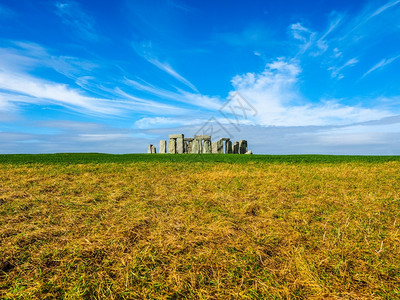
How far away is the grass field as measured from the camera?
200cm

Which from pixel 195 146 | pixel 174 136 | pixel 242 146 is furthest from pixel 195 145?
pixel 242 146

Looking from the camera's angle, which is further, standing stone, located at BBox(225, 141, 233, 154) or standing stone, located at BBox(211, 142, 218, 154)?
standing stone, located at BBox(225, 141, 233, 154)

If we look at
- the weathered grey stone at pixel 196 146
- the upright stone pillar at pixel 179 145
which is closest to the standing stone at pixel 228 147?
the weathered grey stone at pixel 196 146

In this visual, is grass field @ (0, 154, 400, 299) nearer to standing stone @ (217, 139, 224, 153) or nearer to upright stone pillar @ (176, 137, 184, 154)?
upright stone pillar @ (176, 137, 184, 154)

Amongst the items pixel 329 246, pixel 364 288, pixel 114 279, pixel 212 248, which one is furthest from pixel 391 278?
pixel 114 279

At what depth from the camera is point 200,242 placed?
268 cm

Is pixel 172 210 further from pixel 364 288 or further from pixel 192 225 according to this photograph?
pixel 364 288

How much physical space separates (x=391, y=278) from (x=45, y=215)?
4.25m

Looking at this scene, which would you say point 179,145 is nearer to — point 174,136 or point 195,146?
point 174,136

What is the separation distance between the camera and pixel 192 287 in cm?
197

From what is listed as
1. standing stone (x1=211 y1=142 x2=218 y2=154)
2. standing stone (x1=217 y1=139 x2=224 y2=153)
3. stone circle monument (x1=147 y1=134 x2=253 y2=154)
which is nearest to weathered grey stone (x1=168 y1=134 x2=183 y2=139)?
stone circle monument (x1=147 y1=134 x2=253 y2=154)

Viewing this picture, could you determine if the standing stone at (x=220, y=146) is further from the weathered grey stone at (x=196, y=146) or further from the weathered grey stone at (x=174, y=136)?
the weathered grey stone at (x=174, y=136)

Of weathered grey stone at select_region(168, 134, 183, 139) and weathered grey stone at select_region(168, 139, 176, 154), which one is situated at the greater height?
weathered grey stone at select_region(168, 134, 183, 139)

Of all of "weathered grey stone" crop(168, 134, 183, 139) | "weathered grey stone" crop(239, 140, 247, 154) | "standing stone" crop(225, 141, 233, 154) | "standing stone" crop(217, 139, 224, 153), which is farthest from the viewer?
"weathered grey stone" crop(239, 140, 247, 154)
